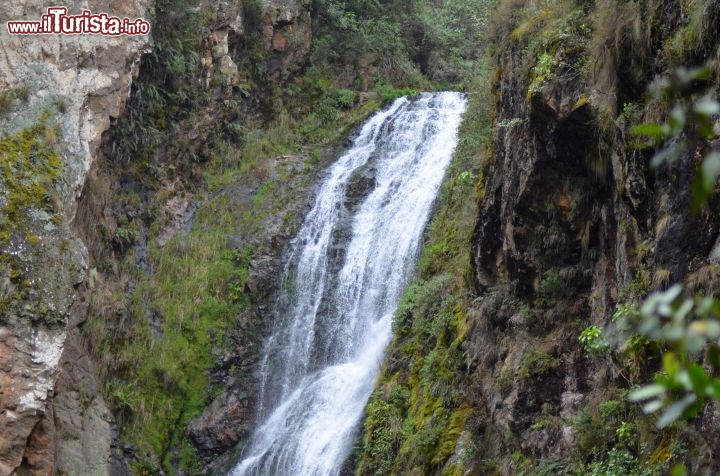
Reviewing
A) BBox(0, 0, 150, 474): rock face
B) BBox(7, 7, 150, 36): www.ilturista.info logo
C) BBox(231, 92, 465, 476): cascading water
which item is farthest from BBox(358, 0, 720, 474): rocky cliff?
BBox(7, 7, 150, 36): www.ilturista.info logo

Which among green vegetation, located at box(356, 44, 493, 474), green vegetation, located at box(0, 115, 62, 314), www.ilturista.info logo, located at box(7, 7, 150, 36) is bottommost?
green vegetation, located at box(356, 44, 493, 474)

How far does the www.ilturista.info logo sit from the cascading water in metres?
6.34

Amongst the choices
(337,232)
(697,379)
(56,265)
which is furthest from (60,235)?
(697,379)

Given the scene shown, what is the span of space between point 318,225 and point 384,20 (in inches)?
419

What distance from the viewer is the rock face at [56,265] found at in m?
11.1

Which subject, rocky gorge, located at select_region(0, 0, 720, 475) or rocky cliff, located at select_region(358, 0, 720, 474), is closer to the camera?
rocky cliff, located at select_region(358, 0, 720, 474)

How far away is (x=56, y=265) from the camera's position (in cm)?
1209

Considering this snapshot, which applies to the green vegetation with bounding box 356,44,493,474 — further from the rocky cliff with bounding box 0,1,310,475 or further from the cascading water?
the rocky cliff with bounding box 0,1,310,475

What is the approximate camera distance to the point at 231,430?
15062 mm

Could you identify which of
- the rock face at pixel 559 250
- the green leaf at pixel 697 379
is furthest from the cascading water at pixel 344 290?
the green leaf at pixel 697 379

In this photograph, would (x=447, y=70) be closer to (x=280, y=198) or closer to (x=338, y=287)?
(x=280, y=198)

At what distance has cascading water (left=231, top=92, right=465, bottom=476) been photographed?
1380cm

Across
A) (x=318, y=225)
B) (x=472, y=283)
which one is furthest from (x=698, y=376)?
(x=318, y=225)

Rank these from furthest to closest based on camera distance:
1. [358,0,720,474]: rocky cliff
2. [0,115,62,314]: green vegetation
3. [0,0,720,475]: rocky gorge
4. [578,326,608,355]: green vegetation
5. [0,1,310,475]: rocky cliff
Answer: [0,115,62,314]: green vegetation, [0,1,310,475]: rocky cliff, [0,0,720,475]: rocky gorge, [578,326,608,355]: green vegetation, [358,0,720,474]: rocky cliff
